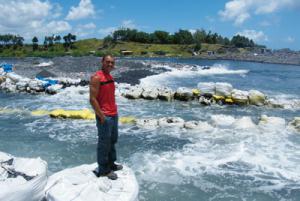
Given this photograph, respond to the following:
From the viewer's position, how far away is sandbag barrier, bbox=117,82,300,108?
2250cm

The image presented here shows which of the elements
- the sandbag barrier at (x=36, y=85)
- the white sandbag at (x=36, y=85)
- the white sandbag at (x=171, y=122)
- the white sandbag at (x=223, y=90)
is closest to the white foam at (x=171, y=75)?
the sandbag barrier at (x=36, y=85)

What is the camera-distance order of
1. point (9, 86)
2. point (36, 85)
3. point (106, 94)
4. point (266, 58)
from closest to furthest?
point (106, 94) < point (36, 85) < point (9, 86) < point (266, 58)

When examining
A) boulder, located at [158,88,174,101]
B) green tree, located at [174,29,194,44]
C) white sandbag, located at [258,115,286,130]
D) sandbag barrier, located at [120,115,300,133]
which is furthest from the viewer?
green tree, located at [174,29,194,44]

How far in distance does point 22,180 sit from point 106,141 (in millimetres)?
1601

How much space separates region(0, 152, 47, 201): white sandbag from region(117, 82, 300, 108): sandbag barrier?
16641mm

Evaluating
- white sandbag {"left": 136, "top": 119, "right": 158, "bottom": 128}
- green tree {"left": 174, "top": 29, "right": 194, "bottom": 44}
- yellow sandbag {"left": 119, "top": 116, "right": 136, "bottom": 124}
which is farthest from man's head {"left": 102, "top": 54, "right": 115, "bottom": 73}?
green tree {"left": 174, "top": 29, "right": 194, "bottom": 44}

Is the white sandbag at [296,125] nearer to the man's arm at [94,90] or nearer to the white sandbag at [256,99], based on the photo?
the white sandbag at [256,99]

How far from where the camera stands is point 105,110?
21.8 ft

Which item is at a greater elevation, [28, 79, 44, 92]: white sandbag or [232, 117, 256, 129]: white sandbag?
[232, 117, 256, 129]: white sandbag

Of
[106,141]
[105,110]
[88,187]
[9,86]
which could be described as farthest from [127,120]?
[9,86]

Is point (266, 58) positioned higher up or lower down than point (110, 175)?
lower down

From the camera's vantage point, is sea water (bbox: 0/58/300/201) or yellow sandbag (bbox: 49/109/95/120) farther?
yellow sandbag (bbox: 49/109/95/120)

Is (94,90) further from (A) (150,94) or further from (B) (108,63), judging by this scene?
(A) (150,94)

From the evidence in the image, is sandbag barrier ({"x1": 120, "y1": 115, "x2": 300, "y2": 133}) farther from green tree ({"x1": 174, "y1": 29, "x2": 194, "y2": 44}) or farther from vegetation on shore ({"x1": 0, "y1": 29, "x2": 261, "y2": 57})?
green tree ({"x1": 174, "y1": 29, "x2": 194, "y2": 44})
